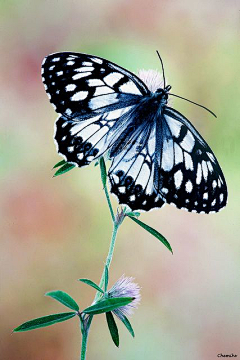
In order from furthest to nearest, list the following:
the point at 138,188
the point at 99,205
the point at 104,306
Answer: the point at 99,205 → the point at 138,188 → the point at 104,306

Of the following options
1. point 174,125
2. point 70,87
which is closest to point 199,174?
point 174,125

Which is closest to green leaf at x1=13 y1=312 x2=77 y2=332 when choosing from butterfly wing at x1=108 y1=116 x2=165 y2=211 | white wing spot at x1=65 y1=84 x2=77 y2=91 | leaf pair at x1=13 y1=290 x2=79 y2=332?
leaf pair at x1=13 y1=290 x2=79 y2=332

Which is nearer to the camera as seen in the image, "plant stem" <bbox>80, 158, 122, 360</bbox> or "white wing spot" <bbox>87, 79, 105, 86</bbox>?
"plant stem" <bbox>80, 158, 122, 360</bbox>

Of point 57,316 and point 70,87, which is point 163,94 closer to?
point 70,87

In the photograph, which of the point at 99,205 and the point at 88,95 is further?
the point at 99,205

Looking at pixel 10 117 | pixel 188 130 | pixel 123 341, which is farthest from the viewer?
pixel 10 117

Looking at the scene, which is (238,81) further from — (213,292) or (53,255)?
(53,255)

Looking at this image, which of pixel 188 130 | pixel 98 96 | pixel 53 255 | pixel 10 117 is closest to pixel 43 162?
pixel 10 117

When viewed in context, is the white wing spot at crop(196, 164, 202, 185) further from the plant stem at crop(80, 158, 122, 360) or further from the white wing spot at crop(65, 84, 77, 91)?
the white wing spot at crop(65, 84, 77, 91)
